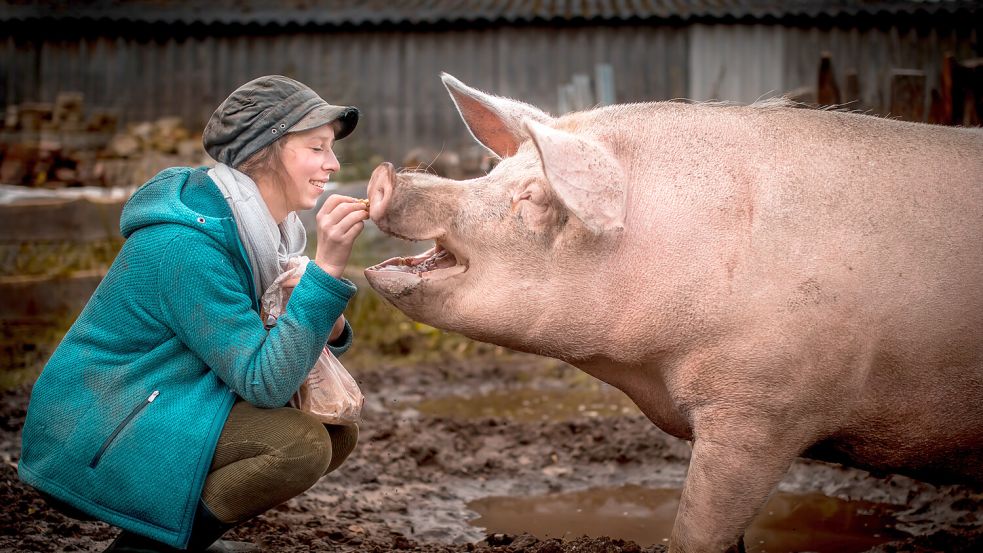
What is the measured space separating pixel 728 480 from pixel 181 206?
1.76 metres

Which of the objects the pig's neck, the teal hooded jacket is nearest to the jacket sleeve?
the teal hooded jacket

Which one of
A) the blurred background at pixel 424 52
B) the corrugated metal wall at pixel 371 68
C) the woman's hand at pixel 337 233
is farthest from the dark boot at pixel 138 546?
the corrugated metal wall at pixel 371 68

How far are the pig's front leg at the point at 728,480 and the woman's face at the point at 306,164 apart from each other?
1375 mm

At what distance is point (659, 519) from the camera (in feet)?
14.2

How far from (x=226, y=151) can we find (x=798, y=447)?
1.91m

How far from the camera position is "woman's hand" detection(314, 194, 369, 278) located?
2.95 metres

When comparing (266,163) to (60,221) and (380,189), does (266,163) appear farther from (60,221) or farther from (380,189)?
(60,221)

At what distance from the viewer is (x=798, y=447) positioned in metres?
3.06

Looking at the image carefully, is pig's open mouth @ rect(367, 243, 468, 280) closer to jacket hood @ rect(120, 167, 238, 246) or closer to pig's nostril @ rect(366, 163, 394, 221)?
pig's nostril @ rect(366, 163, 394, 221)

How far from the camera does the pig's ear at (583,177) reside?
3018 millimetres

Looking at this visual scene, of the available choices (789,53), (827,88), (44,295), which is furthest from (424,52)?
(827,88)

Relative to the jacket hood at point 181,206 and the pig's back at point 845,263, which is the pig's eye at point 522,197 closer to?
the pig's back at point 845,263

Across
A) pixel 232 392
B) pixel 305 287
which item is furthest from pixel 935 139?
pixel 232 392

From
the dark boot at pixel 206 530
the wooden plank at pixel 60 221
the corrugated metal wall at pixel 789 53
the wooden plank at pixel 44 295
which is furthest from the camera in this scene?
the corrugated metal wall at pixel 789 53
